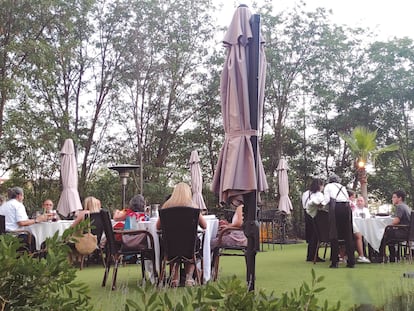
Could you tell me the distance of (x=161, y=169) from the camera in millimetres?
18453

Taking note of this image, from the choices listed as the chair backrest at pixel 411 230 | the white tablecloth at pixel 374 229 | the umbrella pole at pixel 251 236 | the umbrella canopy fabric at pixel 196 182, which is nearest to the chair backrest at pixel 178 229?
the umbrella pole at pixel 251 236

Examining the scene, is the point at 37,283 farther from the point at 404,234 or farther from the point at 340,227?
the point at 404,234

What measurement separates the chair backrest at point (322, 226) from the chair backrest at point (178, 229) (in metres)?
3.32

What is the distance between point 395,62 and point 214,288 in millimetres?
19059

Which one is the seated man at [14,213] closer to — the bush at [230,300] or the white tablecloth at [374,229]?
the white tablecloth at [374,229]

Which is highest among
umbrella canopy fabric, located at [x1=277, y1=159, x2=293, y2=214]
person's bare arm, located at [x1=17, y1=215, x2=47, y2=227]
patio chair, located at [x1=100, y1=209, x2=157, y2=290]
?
umbrella canopy fabric, located at [x1=277, y1=159, x2=293, y2=214]

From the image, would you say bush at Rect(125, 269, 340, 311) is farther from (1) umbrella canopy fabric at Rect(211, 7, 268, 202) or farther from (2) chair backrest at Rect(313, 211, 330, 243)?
(2) chair backrest at Rect(313, 211, 330, 243)

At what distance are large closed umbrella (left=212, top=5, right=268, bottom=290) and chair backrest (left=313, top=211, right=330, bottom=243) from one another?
365 centimetres

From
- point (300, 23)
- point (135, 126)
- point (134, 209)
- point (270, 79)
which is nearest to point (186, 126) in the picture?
point (135, 126)

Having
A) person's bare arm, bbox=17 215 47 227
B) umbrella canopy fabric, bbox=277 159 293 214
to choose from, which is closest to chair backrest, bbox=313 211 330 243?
person's bare arm, bbox=17 215 47 227

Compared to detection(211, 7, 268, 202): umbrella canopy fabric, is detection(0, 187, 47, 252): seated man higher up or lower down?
lower down

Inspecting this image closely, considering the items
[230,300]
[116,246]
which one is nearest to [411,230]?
[116,246]

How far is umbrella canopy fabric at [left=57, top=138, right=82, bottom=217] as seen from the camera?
32.9ft

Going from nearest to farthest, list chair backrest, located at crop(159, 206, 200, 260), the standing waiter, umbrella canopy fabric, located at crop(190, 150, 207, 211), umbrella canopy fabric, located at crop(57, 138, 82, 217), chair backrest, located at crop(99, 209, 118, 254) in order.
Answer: chair backrest, located at crop(159, 206, 200, 260) < chair backrest, located at crop(99, 209, 118, 254) < the standing waiter < umbrella canopy fabric, located at crop(57, 138, 82, 217) < umbrella canopy fabric, located at crop(190, 150, 207, 211)
